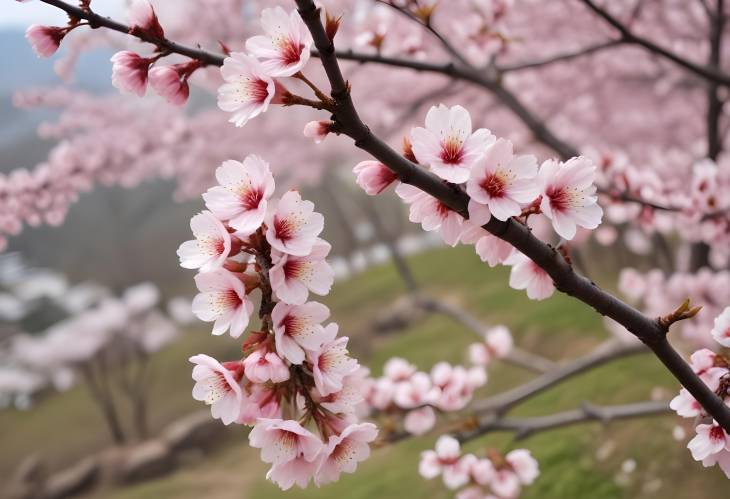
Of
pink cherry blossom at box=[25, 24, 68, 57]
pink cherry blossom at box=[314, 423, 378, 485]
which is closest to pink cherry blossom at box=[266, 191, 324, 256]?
pink cherry blossom at box=[314, 423, 378, 485]

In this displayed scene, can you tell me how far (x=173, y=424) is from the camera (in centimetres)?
729

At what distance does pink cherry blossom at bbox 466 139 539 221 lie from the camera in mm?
606

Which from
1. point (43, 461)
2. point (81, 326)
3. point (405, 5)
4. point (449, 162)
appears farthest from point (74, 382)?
point (449, 162)

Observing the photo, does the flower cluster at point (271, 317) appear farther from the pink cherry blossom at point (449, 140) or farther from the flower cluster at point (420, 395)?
the flower cluster at point (420, 395)

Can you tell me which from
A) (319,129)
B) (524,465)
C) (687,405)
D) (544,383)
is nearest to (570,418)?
(544,383)

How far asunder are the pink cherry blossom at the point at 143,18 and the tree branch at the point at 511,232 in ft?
0.82

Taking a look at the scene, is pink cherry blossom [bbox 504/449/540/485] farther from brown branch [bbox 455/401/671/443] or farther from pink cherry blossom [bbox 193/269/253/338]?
pink cherry blossom [bbox 193/269/253/338]

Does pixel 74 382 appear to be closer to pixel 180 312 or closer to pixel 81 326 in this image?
pixel 81 326

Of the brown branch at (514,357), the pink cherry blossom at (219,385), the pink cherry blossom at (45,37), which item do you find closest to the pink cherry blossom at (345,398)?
the pink cherry blossom at (219,385)

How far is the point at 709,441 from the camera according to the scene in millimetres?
744

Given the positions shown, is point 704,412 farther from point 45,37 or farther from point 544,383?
point 544,383

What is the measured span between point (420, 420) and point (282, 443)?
103 centimetres

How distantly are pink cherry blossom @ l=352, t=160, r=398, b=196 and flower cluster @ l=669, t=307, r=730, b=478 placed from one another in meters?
0.49

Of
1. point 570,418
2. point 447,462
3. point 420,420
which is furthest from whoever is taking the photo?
point 570,418
